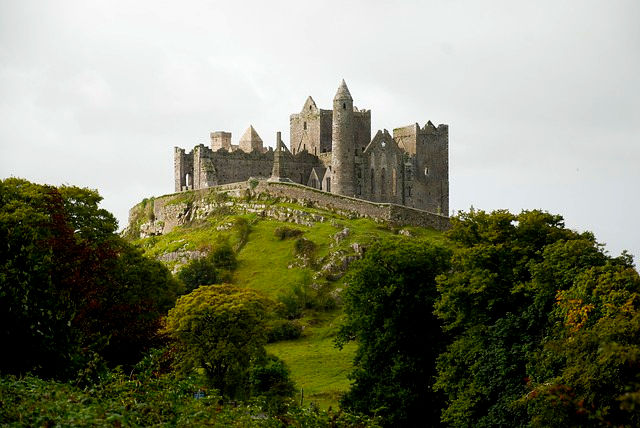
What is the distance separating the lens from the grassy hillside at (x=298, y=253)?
2862 inches

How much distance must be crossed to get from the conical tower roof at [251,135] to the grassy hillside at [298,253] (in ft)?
51.2

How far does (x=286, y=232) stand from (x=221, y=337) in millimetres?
33609

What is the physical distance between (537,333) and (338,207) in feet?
169

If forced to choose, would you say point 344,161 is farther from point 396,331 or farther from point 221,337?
point 396,331

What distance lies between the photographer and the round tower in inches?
3694

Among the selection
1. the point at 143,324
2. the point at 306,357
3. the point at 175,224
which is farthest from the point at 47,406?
the point at 175,224

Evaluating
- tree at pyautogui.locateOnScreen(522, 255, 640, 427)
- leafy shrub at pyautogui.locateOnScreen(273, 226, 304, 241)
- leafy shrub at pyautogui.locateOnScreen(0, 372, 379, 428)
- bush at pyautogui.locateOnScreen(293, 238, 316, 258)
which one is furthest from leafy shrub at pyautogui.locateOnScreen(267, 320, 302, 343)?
leafy shrub at pyautogui.locateOnScreen(0, 372, 379, 428)

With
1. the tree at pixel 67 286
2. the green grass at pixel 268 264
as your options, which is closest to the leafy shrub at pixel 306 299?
the green grass at pixel 268 264

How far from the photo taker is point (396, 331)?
51.4 m

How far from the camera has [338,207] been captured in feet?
304

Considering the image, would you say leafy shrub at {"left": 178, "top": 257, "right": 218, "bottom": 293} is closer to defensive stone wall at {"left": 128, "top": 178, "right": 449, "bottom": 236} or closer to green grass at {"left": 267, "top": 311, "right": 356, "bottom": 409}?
green grass at {"left": 267, "top": 311, "right": 356, "bottom": 409}

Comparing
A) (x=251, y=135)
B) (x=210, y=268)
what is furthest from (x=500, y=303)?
A: (x=251, y=135)

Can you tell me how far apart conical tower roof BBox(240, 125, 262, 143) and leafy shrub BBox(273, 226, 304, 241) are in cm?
2206

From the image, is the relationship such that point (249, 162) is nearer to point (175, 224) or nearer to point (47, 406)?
point (175, 224)
